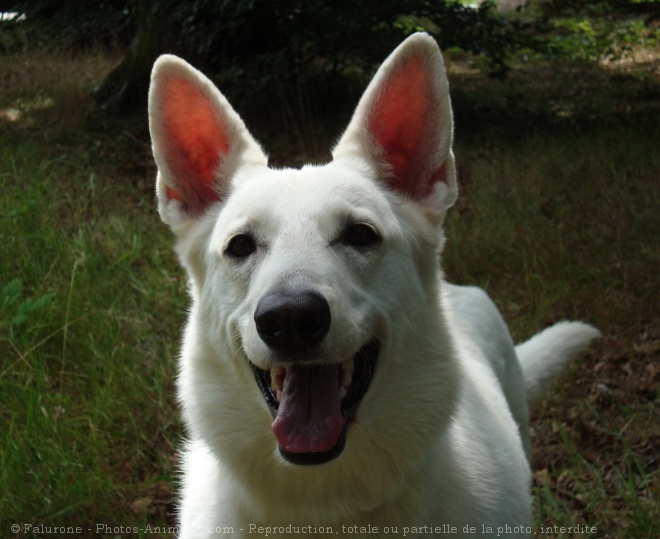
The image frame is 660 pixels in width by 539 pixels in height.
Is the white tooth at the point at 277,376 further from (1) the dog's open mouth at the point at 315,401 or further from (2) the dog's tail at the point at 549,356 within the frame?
(2) the dog's tail at the point at 549,356

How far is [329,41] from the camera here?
306 inches

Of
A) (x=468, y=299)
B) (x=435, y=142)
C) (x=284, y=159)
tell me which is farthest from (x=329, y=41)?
(x=435, y=142)

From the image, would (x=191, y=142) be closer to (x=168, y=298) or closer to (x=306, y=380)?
(x=306, y=380)

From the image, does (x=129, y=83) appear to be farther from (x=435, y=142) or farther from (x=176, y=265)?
(x=435, y=142)

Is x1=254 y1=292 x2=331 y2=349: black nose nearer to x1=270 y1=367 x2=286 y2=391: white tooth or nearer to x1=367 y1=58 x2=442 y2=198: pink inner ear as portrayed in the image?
x1=270 y1=367 x2=286 y2=391: white tooth

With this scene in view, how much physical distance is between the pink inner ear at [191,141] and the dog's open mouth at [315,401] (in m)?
0.91

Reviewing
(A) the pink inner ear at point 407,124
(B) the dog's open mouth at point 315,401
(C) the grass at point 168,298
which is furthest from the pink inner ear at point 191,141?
(C) the grass at point 168,298

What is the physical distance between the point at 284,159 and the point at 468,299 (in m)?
4.37

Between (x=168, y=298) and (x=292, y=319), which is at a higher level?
(x=292, y=319)

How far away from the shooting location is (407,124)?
2.92 meters

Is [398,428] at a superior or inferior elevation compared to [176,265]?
superior

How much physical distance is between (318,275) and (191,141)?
1.02 m

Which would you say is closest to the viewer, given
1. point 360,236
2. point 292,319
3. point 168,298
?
point 292,319

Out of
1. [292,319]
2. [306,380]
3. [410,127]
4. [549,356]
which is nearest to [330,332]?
[292,319]
